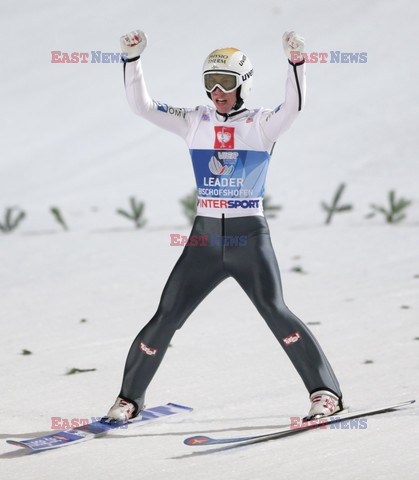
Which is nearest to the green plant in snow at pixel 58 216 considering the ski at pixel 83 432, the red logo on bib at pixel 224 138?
the ski at pixel 83 432

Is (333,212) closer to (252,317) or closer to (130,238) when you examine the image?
(130,238)

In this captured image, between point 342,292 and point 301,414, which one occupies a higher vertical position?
point 342,292

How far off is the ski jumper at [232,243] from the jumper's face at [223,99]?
50 millimetres

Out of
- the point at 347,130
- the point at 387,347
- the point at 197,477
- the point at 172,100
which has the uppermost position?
the point at 172,100

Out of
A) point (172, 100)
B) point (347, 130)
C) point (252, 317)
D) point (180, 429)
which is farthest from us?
point (172, 100)

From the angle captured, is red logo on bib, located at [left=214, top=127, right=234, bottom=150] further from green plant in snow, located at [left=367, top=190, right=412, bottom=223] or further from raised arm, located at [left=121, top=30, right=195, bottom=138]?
green plant in snow, located at [left=367, top=190, right=412, bottom=223]

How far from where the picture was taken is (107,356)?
8.58 m

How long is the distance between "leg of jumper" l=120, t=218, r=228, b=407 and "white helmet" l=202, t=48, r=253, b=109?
0.97m

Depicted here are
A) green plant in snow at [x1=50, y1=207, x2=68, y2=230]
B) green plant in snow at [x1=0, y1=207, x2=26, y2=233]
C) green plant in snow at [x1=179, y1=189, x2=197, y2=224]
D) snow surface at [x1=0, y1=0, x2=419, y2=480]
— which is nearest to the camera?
snow surface at [x1=0, y1=0, x2=419, y2=480]

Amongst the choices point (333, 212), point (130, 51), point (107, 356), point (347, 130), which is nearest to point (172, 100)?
point (347, 130)

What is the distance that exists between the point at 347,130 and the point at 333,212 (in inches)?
257

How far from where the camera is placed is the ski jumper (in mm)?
6250
